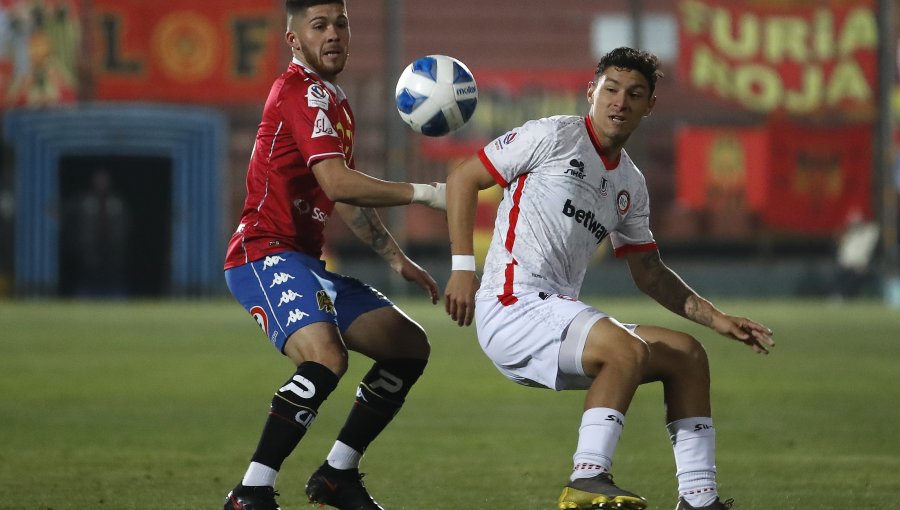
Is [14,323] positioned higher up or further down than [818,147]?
further down

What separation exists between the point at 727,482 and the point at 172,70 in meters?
26.9

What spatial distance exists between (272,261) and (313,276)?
19 cm

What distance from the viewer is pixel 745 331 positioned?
6.21 m

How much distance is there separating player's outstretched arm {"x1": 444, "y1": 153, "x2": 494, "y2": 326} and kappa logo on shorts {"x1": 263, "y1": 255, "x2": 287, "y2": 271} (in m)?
0.92

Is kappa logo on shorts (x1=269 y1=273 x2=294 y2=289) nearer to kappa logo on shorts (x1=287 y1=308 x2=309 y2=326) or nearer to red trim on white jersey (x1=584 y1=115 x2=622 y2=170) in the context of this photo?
kappa logo on shorts (x1=287 y1=308 x2=309 y2=326)

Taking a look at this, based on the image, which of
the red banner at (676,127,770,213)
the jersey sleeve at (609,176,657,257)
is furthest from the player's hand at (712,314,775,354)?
the red banner at (676,127,770,213)

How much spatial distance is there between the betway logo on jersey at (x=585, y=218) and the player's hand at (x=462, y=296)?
21.5 inches

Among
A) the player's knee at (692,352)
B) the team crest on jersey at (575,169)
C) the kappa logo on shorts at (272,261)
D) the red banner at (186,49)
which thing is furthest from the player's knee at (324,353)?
the red banner at (186,49)

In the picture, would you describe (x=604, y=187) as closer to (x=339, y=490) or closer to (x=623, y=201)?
(x=623, y=201)

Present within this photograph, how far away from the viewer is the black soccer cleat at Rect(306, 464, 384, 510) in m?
6.79

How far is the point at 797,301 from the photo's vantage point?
108 ft

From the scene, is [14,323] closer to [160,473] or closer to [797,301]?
[160,473]

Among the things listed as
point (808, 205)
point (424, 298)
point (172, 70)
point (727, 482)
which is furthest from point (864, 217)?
point (727, 482)

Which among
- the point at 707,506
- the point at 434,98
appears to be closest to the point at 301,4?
the point at 434,98
